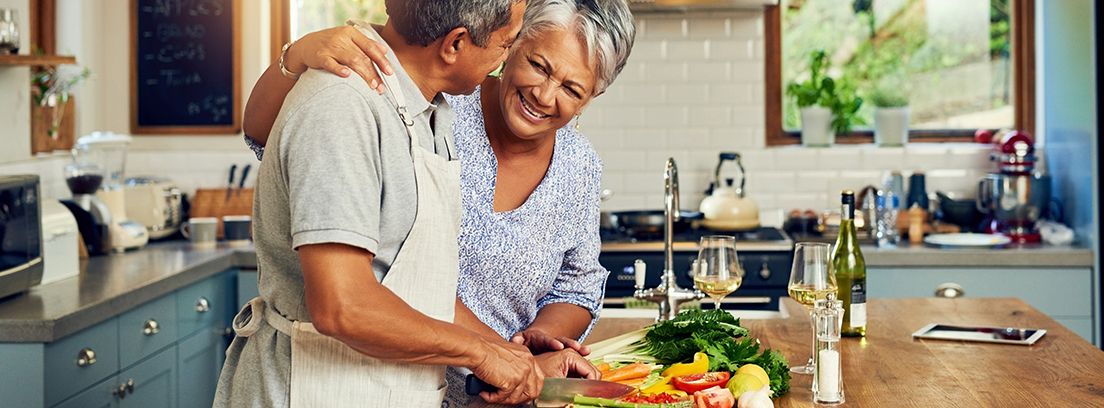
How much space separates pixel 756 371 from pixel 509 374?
456 millimetres

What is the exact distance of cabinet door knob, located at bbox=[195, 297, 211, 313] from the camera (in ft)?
14.2

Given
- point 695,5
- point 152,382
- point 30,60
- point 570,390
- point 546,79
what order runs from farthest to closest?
point 695,5 < point 30,60 < point 152,382 < point 546,79 < point 570,390

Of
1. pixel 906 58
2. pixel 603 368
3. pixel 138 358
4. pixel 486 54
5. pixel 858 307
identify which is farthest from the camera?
pixel 906 58

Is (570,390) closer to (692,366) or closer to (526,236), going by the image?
(692,366)

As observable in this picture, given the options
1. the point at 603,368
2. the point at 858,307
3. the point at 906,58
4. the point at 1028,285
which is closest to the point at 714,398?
the point at 603,368

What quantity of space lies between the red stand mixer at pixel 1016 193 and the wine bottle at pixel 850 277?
2.40 metres

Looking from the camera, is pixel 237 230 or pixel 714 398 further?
pixel 237 230

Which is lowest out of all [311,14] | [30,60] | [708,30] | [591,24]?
[591,24]

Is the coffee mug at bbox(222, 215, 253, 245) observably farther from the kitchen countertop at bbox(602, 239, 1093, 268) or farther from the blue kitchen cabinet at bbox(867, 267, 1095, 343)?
the blue kitchen cabinet at bbox(867, 267, 1095, 343)

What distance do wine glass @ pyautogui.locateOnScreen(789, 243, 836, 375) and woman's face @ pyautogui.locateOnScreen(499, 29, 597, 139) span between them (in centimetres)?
53

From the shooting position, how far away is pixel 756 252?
4.77 m

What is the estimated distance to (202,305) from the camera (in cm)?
438

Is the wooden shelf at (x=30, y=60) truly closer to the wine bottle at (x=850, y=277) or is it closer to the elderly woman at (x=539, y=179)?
the elderly woman at (x=539, y=179)

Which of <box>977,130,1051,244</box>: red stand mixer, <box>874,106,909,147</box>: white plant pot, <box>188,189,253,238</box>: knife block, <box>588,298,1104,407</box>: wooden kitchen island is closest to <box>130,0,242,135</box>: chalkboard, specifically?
<box>188,189,253,238</box>: knife block
